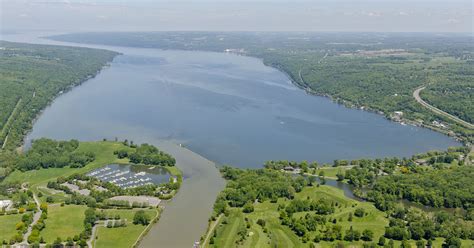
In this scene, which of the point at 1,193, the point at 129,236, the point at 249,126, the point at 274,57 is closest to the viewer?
the point at 129,236

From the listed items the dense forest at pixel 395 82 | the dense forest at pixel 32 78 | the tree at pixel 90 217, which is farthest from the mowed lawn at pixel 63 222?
the dense forest at pixel 395 82

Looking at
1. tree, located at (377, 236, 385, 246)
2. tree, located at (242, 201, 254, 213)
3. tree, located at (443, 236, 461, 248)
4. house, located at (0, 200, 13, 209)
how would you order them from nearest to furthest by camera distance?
tree, located at (443, 236, 461, 248) → tree, located at (377, 236, 385, 246) → house, located at (0, 200, 13, 209) → tree, located at (242, 201, 254, 213)

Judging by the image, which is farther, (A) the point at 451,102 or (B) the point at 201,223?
(A) the point at 451,102

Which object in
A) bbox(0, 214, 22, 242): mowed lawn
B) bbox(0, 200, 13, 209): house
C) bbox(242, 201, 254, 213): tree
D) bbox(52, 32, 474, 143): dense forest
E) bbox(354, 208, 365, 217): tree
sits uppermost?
bbox(52, 32, 474, 143): dense forest

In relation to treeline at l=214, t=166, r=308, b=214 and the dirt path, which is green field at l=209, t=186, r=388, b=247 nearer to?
the dirt path

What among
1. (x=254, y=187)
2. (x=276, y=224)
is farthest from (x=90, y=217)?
(x=254, y=187)

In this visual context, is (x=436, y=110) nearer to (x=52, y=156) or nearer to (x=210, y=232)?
(x=210, y=232)

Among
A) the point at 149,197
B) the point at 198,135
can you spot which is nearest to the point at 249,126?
the point at 198,135

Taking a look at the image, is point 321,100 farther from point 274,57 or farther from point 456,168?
point 274,57

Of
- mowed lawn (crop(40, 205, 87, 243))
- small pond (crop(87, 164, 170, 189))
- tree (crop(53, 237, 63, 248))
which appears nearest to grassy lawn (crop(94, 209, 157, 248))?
mowed lawn (crop(40, 205, 87, 243))
